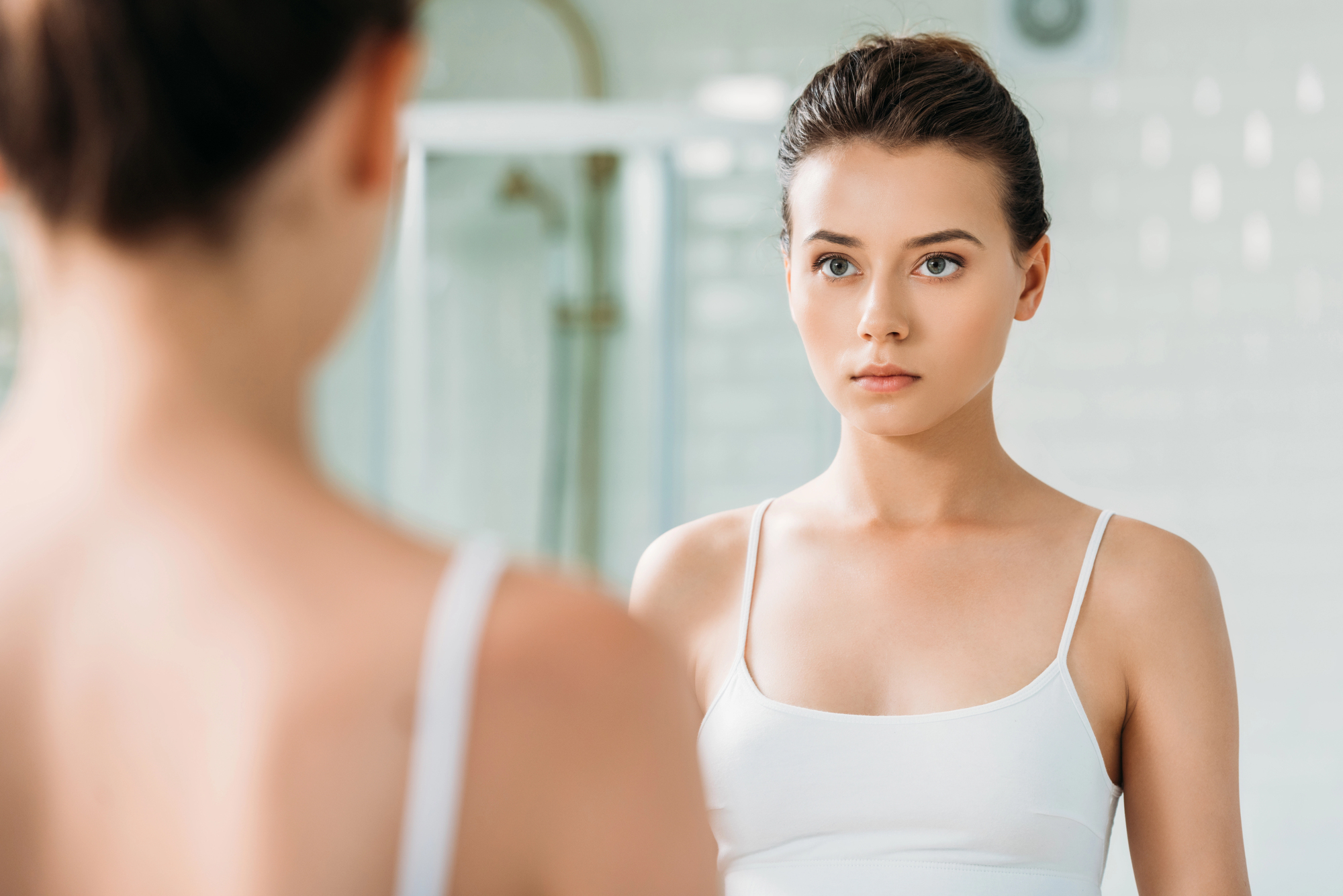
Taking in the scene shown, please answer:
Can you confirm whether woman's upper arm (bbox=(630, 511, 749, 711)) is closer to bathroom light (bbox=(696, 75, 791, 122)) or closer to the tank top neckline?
the tank top neckline

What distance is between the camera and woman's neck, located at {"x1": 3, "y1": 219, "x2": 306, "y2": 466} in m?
0.32

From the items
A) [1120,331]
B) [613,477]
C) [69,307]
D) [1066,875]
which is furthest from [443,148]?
[69,307]

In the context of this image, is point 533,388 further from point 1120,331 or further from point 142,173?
point 142,173

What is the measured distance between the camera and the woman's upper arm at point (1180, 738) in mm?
772

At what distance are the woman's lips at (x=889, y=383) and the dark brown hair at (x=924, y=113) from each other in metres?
0.15

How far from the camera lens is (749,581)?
35.9 inches

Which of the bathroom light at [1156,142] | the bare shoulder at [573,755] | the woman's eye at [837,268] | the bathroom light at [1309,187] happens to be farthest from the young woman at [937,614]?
the bathroom light at [1309,187]

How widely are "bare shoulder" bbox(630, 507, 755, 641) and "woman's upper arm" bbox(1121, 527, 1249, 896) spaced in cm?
31

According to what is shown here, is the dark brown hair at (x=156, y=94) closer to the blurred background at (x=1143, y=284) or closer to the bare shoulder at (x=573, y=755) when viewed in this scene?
the bare shoulder at (x=573, y=755)

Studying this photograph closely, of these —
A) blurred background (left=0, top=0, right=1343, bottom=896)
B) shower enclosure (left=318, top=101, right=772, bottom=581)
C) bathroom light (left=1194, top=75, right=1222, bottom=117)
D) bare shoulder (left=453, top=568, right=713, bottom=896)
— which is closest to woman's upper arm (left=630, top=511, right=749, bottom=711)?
bare shoulder (left=453, top=568, right=713, bottom=896)

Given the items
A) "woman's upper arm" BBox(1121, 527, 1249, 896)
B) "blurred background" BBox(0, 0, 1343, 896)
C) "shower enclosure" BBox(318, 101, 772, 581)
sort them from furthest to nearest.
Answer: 1. "blurred background" BBox(0, 0, 1343, 896)
2. "shower enclosure" BBox(318, 101, 772, 581)
3. "woman's upper arm" BBox(1121, 527, 1249, 896)

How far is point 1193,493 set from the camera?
88.1 inches

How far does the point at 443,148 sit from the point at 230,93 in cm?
170

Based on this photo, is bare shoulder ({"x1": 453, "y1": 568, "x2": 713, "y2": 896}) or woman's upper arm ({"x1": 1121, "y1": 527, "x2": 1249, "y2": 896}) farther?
woman's upper arm ({"x1": 1121, "y1": 527, "x2": 1249, "y2": 896})
